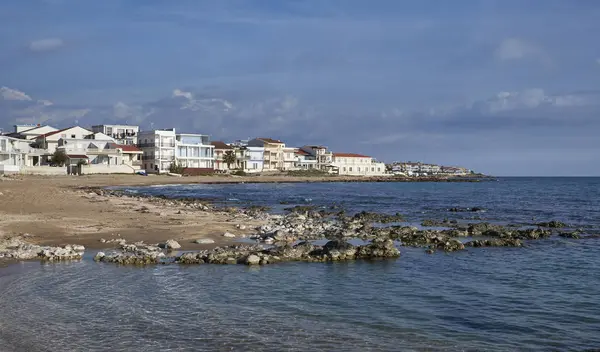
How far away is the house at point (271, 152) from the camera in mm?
140000

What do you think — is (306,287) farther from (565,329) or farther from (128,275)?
(565,329)

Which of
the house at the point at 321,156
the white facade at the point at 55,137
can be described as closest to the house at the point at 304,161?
the house at the point at 321,156

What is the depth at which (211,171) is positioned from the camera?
116812 mm

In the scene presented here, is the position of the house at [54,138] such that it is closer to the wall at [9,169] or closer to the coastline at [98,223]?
the wall at [9,169]

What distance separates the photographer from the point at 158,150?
112 m

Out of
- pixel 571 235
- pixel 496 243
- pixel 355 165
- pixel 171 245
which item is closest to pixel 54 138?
pixel 355 165

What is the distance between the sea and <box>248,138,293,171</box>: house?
121m

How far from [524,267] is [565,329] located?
309 inches

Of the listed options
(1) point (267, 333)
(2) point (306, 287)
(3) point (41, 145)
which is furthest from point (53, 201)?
(3) point (41, 145)

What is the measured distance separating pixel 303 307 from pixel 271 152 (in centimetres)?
12843

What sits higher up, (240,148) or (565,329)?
(240,148)

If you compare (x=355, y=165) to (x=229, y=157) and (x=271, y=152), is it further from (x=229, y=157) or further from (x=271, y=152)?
(x=229, y=157)

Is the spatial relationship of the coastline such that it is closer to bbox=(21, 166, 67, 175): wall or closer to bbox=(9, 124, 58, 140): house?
bbox=(21, 166, 67, 175): wall

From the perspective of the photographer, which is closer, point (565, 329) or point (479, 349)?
point (479, 349)
